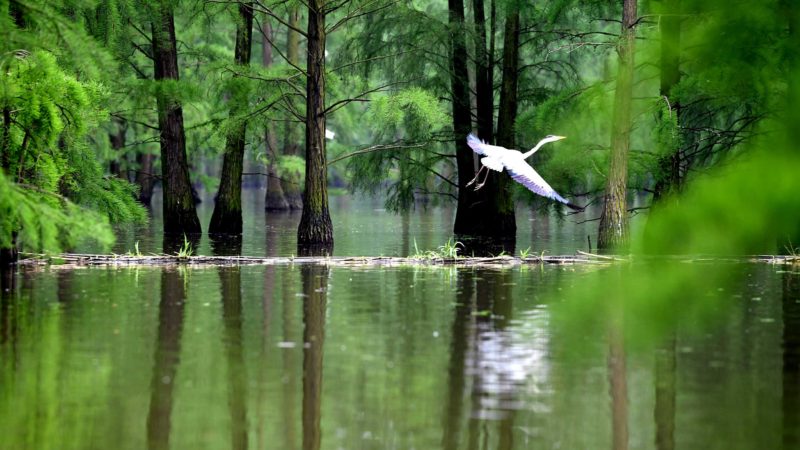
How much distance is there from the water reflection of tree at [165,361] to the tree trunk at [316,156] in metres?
8.40

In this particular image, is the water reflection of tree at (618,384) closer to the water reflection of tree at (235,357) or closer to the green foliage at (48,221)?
the water reflection of tree at (235,357)

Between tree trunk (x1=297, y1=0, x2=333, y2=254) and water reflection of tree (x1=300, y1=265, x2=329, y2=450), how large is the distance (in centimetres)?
615

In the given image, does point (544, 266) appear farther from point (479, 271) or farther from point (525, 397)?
point (525, 397)

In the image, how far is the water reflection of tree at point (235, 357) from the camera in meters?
5.64

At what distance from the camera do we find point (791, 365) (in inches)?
308

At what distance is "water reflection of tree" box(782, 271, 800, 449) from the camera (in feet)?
18.0

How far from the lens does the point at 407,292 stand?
43.8ft

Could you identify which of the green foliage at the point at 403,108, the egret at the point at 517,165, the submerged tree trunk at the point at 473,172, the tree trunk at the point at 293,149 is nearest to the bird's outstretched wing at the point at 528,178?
the egret at the point at 517,165

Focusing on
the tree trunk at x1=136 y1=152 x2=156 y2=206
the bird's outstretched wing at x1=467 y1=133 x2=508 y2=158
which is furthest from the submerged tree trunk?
the tree trunk at x1=136 y1=152 x2=156 y2=206

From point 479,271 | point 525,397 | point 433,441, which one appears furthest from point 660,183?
point 433,441

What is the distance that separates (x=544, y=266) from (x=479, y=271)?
4.62 feet

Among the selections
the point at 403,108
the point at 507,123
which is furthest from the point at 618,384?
the point at 507,123

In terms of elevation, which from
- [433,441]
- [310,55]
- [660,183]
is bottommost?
[433,441]

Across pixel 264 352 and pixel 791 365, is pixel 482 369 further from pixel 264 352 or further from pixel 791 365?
pixel 791 365
